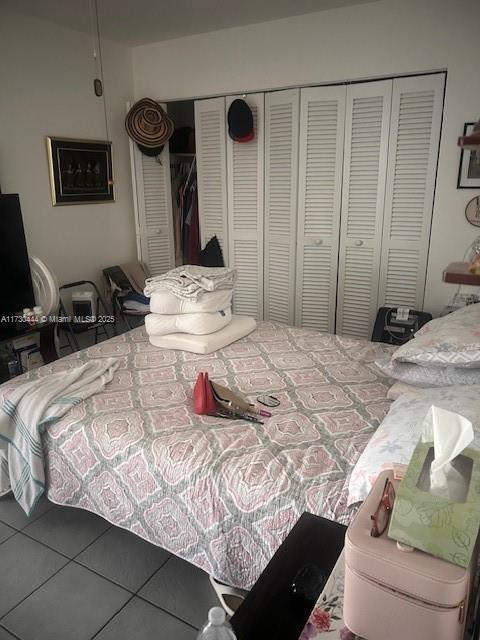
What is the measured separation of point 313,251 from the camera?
3.79 m

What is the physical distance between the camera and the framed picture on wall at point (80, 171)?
3.55 meters

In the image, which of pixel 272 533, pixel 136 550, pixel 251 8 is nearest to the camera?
pixel 272 533

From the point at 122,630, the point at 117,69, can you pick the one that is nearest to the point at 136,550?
the point at 122,630

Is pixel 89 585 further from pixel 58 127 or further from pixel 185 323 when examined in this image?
pixel 58 127

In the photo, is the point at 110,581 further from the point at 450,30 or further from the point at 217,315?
the point at 450,30

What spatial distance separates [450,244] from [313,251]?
101 centimetres

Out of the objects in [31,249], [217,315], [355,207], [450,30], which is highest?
[450,30]

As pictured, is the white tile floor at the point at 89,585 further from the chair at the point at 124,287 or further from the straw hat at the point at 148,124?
the straw hat at the point at 148,124

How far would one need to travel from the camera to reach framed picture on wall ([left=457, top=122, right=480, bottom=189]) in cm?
307

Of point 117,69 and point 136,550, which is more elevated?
point 117,69

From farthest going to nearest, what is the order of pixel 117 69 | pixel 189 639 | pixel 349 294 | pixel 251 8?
1. pixel 117 69
2. pixel 349 294
3. pixel 251 8
4. pixel 189 639

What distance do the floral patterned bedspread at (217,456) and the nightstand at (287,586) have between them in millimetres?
265

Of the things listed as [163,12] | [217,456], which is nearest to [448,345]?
[217,456]

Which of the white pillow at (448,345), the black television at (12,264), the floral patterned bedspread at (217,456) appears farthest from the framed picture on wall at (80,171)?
the white pillow at (448,345)
